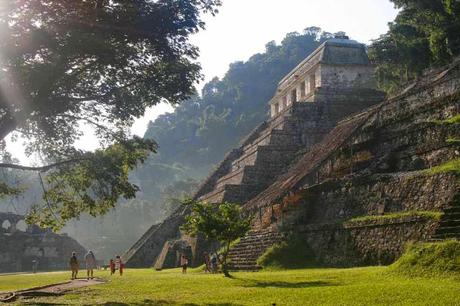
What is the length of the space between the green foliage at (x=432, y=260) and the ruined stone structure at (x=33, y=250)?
109 ft

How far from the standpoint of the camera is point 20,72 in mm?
9672

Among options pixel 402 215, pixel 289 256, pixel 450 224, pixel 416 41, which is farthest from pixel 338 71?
pixel 450 224

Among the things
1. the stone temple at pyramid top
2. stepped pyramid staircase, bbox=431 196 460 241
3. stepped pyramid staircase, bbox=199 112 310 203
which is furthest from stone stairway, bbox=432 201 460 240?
the stone temple at pyramid top

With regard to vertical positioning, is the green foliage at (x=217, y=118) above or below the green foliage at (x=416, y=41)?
above

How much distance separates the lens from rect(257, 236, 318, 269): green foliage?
14844 millimetres

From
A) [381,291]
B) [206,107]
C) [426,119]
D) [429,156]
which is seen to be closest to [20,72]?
[381,291]

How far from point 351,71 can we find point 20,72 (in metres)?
22.6

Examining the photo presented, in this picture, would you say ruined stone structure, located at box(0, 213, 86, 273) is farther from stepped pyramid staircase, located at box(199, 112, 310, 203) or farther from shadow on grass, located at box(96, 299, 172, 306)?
shadow on grass, located at box(96, 299, 172, 306)

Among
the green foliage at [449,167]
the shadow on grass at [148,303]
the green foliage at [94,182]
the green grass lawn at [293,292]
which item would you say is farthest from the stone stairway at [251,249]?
the shadow on grass at [148,303]

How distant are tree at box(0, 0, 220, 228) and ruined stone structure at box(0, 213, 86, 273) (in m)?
28.3

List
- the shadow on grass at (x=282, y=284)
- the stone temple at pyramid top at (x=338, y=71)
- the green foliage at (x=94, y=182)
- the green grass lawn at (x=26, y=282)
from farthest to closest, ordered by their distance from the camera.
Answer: the stone temple at pyramid top at (x=338, y=71), the green grass lawn at (x=26, y=282), the green foliage at (x=94, y=182), the shadow on grass at (x=282, y=284)

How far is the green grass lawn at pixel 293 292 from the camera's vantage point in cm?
756

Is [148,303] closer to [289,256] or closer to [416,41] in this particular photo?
[289,256]

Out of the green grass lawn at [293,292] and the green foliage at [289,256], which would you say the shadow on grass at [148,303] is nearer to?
the green grass lawn at [293,292]
